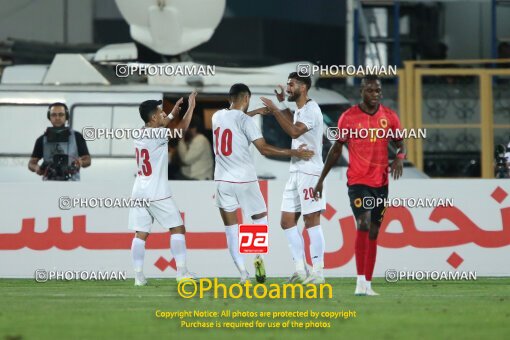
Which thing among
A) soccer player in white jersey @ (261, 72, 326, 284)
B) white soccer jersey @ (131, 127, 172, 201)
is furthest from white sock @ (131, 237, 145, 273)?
soccer player in white jersey @ (261, 72, 326, 284)

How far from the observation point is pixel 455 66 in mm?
29359

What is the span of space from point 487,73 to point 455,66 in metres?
2.83

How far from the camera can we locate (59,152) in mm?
20906

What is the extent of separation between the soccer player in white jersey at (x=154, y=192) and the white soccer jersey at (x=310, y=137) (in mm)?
1099

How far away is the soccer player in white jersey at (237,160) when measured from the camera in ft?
56.1

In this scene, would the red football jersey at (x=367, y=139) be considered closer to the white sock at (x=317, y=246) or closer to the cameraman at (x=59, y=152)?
the white sock at (x=317, y=246)

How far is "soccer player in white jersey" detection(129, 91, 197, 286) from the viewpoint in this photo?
57.4 ft

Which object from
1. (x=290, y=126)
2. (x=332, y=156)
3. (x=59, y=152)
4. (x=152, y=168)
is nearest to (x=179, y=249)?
Result: (x=152, y=168)

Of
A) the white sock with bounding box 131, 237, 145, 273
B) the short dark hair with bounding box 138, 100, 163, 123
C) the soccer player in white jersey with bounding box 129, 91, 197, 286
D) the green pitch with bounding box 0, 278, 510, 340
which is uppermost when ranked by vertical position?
the short dark hair with bounding box 138, 100, 163, 123

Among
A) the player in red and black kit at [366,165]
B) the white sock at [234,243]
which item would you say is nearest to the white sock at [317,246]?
the white sock at [234,243]

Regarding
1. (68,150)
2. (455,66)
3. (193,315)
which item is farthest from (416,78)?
(193,315)

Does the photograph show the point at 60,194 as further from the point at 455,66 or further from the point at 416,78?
the point at 455,66

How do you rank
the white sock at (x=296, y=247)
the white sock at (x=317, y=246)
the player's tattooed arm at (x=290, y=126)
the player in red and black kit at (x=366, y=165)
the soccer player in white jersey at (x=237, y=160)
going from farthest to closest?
the white sock at (x=296, y=247) → the white sock at (x=317, y=246) → the soccer player in white jersey at (x=237, y=160) → the player's tattooed arm at (x=290, y=126) → the player in red and black kit at (x=366, y=165)

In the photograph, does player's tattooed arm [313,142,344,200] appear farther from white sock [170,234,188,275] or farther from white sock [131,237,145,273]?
white sock [131,237,145,273]
